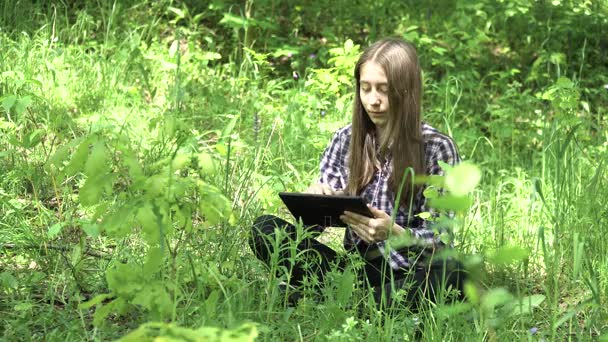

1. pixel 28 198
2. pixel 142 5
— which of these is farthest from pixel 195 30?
pixel 28 198

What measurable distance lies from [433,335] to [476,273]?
939mm

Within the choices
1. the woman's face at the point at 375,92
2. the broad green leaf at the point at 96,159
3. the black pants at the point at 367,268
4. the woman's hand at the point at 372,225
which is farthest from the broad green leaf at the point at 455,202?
the woman's face at the point at 375,92

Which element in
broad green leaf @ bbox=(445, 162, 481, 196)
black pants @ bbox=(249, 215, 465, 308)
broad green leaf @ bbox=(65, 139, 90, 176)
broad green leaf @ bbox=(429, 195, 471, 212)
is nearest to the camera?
broad green leaf @ bbox=(445, 162, 481, 196)

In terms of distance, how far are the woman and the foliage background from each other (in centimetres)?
17

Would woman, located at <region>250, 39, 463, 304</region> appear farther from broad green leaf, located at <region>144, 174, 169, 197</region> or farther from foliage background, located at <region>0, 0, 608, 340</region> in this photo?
broad green leaf, located at <region>144, 174, 169, 197</region>

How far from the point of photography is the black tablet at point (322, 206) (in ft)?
9.17

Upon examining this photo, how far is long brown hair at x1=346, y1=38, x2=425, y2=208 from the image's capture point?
3.14 meters

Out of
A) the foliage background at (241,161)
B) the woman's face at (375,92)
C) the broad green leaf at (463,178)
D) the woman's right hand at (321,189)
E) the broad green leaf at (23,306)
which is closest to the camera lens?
the broad green leaf at (463,178)

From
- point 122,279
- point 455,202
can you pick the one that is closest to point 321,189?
point 122,279

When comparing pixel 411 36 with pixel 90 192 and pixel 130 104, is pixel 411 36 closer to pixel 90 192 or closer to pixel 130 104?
pixel 130 104

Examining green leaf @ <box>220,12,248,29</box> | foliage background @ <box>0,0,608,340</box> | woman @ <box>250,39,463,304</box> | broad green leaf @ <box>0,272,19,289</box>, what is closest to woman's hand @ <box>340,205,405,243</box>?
woman @ <box>250,39,463,304</box>

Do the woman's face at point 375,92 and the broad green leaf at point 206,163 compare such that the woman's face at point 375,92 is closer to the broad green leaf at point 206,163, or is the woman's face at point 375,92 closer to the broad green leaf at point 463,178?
the broad green leaf at point 206,163

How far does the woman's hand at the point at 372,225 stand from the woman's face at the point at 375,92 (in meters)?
0.41

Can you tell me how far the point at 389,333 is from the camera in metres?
2.48
